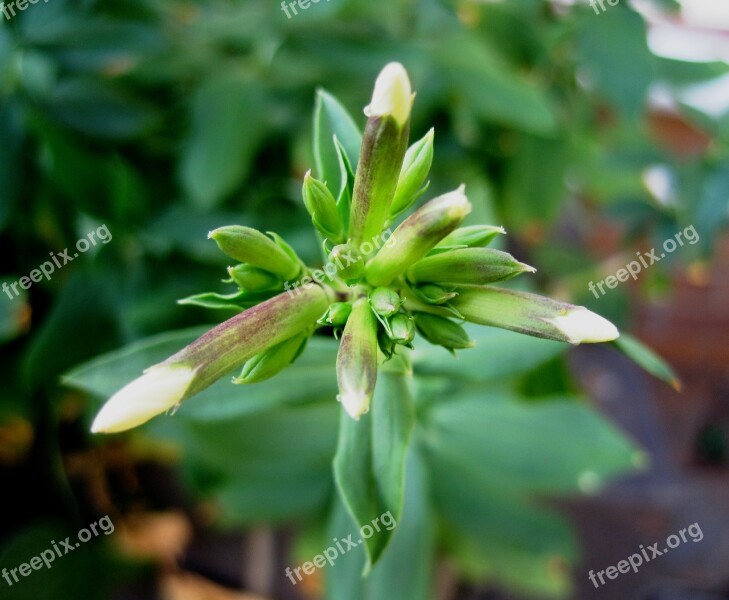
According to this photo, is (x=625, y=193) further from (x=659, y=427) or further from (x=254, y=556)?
(x=254, y=556)

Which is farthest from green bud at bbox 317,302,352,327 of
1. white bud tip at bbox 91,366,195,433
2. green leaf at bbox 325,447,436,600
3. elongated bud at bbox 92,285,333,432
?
green leaf at bbox 325,447,436,600

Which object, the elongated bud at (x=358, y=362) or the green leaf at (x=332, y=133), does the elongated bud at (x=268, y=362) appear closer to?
the elongated bud at (x=358, y=362)

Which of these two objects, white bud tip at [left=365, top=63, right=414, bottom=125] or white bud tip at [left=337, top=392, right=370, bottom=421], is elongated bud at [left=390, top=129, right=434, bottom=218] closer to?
white bud tip at [left=365, top=63, right=414, bottom=125]

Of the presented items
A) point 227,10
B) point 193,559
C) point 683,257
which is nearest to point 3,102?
point 227,10

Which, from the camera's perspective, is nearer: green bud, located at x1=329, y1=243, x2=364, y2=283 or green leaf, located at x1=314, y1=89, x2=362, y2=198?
green bud, located at x1=329, y1=243, x2=364, y2=283

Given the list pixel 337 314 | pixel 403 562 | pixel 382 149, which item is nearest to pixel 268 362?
pixel 337 314
